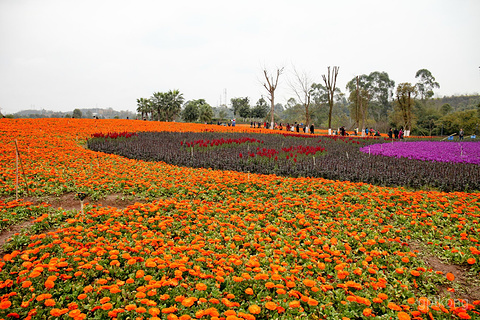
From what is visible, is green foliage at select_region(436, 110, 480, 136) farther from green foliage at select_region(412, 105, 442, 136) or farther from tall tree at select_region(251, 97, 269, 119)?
tall tree at select_region(251, 97, 269, 119)

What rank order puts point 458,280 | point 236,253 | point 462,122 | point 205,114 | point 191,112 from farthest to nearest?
point 191,112 → point 205,114 → point 462,122 → point 236,253 → point 458,280

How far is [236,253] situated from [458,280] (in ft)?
9.50

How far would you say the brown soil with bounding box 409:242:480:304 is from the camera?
311 centimetres

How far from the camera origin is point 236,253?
3.71 metres

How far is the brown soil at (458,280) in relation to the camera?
311cm

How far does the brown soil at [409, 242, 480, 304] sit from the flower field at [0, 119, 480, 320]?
0.06 feet

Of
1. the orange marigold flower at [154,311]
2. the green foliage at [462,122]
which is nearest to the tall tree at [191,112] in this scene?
the green foliage at [462,122]

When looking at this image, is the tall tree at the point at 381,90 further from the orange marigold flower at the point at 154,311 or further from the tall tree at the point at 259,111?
the orange marigold flower at the point at 154,311

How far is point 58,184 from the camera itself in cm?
669


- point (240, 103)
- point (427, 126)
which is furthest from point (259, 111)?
point (427, 126)

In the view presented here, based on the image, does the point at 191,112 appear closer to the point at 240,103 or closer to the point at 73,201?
the point at 240,103

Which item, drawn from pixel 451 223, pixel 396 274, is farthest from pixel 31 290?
pixel 451 223

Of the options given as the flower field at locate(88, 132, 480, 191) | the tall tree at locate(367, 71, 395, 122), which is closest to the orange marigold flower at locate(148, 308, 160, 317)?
the flower field at locate(88, 132, 480, 191)

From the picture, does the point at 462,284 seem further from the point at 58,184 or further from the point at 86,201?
the point at 58,184
